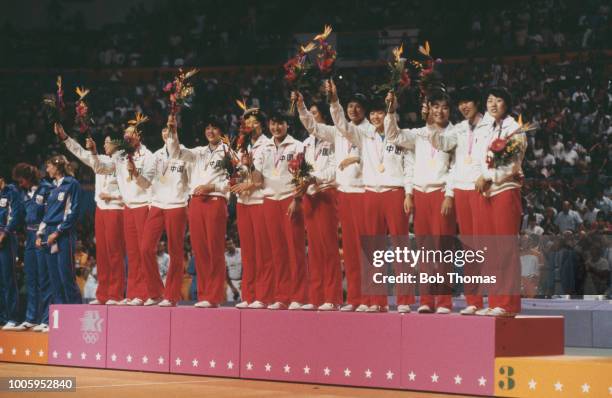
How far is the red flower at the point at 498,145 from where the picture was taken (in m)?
8.93

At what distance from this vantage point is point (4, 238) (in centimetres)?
1332

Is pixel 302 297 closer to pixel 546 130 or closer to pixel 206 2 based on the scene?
pixel 546 130

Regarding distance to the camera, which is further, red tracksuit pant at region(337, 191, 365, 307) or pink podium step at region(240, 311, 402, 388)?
red tracksuit pant at region(337, 191, 365, 307)

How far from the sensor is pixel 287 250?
11.1m

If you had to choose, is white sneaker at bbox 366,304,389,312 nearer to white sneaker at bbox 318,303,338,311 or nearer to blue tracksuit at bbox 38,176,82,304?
white sneaker at bbox 318,303,338,311

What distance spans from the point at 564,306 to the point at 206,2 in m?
15.2

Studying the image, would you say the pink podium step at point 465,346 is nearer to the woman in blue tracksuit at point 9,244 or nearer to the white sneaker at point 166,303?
the white sneaker at point 166,303

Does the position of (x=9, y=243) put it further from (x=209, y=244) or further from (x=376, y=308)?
(x=376, y=308)

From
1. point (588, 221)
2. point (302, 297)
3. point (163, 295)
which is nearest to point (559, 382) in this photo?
point (302, 297)

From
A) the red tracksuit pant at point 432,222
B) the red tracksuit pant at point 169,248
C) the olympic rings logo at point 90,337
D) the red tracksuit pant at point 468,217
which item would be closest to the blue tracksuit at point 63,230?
the olympic rings logo at point 90,337

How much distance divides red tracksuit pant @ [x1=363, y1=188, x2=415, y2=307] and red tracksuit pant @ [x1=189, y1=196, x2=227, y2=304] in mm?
1885

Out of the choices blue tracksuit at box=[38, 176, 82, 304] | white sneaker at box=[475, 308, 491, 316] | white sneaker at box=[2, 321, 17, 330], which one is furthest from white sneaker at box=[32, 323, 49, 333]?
white sneaker at box=[475, 308, 491, 316]

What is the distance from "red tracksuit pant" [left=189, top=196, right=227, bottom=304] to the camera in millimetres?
11477

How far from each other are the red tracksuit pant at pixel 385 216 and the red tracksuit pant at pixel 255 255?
4.16ft
